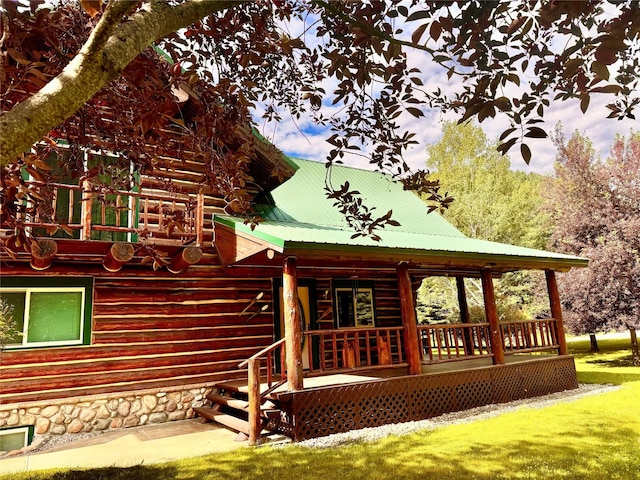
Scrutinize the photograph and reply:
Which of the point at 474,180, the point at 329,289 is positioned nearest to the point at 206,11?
the point at 329,289

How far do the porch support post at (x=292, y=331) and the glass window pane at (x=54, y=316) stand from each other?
4.45m

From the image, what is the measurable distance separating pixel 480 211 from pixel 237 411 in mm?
21795

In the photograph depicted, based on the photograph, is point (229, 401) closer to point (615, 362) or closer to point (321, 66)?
point (321, 66)

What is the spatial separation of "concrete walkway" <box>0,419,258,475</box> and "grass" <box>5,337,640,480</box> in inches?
20.6

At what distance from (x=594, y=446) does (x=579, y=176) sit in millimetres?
16454

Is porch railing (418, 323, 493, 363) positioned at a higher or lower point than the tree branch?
lower

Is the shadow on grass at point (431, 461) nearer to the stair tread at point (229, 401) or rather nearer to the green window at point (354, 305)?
the stair tread at point (229, 401)

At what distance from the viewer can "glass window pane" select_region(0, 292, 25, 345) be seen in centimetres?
852

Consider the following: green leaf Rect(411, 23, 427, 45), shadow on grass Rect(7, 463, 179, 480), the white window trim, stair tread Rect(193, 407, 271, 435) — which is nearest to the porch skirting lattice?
stair tread Rect(193, 407, 271, 435)

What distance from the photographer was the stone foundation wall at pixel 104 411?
819 cm

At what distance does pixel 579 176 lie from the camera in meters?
19.9

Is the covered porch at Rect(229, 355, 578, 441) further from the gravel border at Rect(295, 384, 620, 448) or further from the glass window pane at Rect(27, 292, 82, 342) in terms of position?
the glass window pane at Rect(27, 292, 82, 342)

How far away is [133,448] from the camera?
7.38 meters

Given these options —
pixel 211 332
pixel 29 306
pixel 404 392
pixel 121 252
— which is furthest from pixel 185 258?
pixel 404 392
